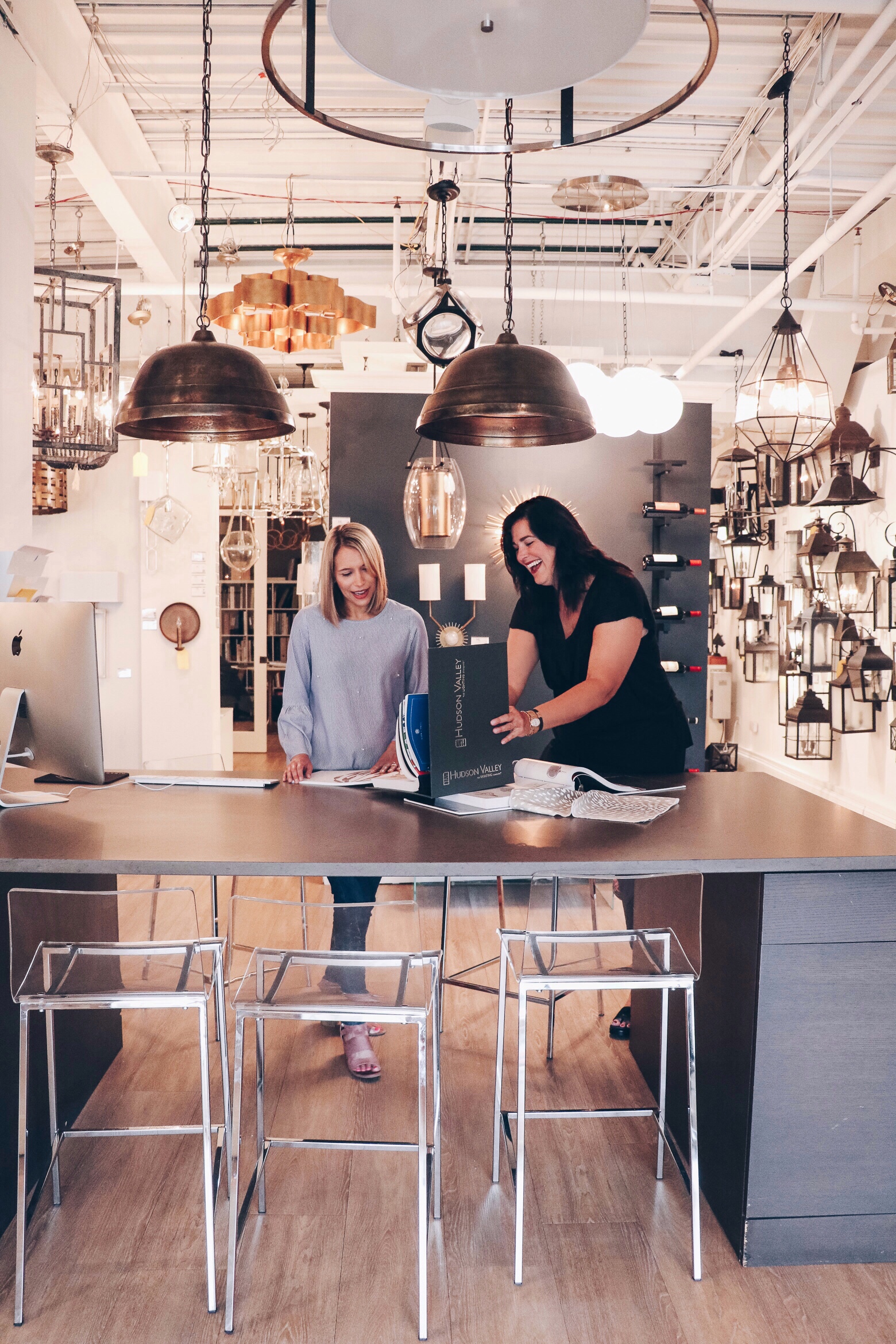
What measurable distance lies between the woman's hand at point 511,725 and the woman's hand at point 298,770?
2.14 ft

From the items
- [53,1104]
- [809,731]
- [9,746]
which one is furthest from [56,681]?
[809,731]

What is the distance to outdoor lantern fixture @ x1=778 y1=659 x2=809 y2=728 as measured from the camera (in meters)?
7.68

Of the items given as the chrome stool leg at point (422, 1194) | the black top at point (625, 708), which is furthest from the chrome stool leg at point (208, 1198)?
the black top at point (625, 708)

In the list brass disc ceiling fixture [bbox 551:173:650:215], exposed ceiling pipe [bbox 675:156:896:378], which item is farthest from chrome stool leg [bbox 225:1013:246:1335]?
brass disc ceiling fixture [bbox 551:173:650:215]

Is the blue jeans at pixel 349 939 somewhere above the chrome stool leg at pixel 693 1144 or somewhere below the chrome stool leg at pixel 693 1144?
above

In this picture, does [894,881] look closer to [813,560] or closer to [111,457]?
[813,560]

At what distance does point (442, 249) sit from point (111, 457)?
490 cm

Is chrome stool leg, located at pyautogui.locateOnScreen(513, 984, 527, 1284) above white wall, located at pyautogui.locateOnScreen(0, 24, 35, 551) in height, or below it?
below

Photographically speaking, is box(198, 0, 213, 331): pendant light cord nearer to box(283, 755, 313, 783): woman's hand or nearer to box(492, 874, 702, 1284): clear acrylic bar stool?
box(283, 755, 313, 783): woman's hand

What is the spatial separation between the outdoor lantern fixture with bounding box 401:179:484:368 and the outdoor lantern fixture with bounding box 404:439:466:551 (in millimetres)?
1299

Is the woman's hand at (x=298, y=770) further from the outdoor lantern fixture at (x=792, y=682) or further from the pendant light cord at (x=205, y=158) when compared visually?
the outdoor lantern fixture at (x=792, y=682)

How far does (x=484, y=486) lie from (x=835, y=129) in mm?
2850

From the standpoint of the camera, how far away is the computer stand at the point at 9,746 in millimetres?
2549

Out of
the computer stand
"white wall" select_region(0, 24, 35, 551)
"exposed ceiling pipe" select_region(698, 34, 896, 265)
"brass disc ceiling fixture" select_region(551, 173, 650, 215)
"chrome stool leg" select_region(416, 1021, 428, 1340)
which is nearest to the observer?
"chrome stool leg" select_region(416, 1021, 428, 1340)
